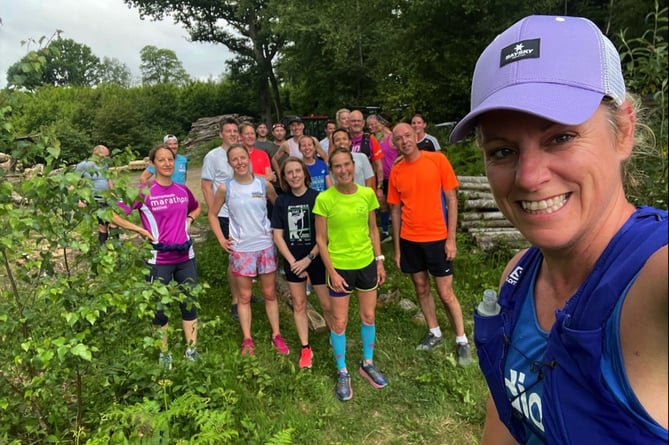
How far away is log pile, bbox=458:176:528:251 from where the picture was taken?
256 inches

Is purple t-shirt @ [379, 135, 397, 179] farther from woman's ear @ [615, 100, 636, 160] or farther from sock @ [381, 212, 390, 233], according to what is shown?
woman's ear @ [615, 100, 636, 160]

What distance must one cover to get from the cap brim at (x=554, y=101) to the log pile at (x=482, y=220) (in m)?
5.79

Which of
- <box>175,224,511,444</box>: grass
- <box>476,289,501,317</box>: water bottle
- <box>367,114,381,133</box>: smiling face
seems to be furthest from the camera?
<box>367,114,381,133</box>: smiling face

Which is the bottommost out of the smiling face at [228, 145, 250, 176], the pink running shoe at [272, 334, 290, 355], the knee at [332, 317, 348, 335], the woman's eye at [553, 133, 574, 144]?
the pink running shoe at [272, 334, 290, 355]

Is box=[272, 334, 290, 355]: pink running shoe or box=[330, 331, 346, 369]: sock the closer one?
box=[330, 331, 346, 369]: sock

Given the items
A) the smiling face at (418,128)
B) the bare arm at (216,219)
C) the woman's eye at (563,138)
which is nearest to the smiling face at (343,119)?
the smiling face at (418,128)

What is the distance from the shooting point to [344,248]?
12.4 ft

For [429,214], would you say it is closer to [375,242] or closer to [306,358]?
[375,242]

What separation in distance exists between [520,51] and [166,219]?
369 cm

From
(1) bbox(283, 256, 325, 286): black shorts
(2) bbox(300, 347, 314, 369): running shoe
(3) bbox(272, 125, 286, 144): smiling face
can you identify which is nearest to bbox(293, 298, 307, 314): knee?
(1) bbox(283, 256, 325, 286): black shorts

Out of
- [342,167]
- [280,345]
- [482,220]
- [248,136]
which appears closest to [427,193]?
[342,167]

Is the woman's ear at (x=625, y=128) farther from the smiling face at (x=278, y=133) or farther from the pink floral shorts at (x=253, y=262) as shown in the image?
the smiling face at (x=278, y=133)

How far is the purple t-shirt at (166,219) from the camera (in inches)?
154

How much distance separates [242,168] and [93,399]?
2324 mm
